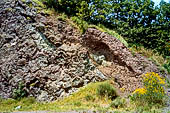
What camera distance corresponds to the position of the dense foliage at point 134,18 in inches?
502

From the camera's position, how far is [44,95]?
8.84 m

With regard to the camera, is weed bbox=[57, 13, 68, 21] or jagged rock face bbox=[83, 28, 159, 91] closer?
jagged rock face bbox=[83, 28, 159, 91]

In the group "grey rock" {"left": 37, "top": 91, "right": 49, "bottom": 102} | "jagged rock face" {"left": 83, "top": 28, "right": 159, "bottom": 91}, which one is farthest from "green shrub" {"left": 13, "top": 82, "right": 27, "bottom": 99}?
"jagged rock face" {"left": 83, "top": 28, "right": 159, "bottom": 91}

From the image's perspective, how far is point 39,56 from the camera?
9.63 meters

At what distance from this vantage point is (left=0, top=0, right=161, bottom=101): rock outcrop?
9.25 m

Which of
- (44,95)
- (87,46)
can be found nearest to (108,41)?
(87,46)

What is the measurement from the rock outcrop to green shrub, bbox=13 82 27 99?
0.16 metres

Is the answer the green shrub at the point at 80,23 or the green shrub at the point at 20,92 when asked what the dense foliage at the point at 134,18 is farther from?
the green shrub at the point at 20,92

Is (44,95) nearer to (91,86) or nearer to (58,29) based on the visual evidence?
(91,86)

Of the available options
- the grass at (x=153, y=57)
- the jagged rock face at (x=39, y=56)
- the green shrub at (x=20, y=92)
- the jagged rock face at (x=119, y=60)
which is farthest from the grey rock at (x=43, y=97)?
the grass at (x=153, y=57)

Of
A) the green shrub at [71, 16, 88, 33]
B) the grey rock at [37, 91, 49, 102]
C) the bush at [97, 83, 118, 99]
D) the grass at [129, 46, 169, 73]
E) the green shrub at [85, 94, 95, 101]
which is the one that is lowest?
the grey rock at [37, 91, 49, 102]

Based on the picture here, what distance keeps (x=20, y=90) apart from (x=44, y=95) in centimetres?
132

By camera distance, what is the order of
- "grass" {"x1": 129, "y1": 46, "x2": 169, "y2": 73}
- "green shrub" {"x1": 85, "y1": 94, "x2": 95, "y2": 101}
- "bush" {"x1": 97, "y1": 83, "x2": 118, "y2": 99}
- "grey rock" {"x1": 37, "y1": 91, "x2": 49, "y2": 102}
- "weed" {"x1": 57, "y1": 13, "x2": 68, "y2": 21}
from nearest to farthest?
"green shrub" {"x1": 85, "y1": 94, "x2": 95, "y2": 101}
"bush" {"x1": 97, "y1": 83, "x2": 118, "y2": 99}
"grey rock" {"x1": 37, "y1": 91, "x2": 49, "y2": 102}
"grass" {"x1": 129, "y1": 46, "x2": 169, "y2": 73}
"weed" {"x1": 57, "y1": 13, "x2": 68, "y2": 21}

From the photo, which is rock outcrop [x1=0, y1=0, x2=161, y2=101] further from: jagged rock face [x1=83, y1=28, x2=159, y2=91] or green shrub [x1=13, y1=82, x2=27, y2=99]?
green shrub [x1=13, y1=82, x2=27, y2=99]
